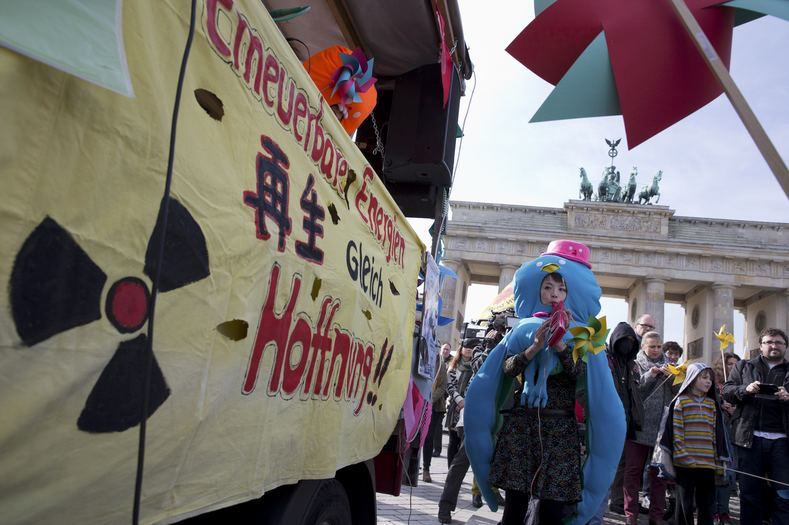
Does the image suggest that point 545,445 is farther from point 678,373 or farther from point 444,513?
point 678,373

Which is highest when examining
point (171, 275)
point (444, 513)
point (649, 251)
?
point (649, 251)

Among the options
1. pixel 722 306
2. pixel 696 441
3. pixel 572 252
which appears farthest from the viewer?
pixel 722 306

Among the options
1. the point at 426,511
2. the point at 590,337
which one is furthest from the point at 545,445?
the point at 426,511

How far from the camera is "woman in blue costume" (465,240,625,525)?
10.2ft

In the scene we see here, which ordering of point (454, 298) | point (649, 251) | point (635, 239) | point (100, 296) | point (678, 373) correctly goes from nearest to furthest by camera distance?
point (100, 296)
point (678, 373)
point (454, 298)
point (649, 251)
point (635, 239)

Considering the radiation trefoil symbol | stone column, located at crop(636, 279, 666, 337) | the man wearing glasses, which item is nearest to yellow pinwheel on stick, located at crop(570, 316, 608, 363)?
the radiation trefoil symbol

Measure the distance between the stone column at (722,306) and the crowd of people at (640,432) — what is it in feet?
119

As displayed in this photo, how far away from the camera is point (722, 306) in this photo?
3928 centimetres

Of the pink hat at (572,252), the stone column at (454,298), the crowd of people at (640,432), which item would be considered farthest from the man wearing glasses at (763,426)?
the stone column at (454,298)

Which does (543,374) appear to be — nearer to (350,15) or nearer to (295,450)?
(295,450)

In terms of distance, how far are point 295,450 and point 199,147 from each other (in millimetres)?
947

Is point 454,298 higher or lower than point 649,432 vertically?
higher

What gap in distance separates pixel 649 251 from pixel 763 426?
123 ft

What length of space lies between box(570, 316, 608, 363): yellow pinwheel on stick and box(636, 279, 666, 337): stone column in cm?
3953
